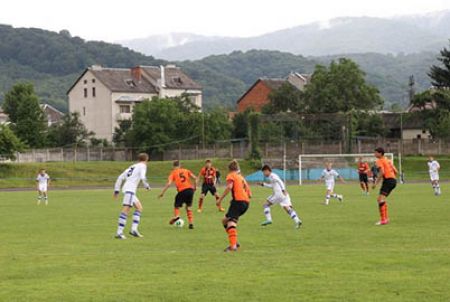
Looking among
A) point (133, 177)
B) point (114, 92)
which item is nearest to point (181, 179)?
point (133, 177)

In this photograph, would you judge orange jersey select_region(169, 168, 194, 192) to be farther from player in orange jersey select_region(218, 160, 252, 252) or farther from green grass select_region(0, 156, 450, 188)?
green grass select_region(0, 156, 450, 188)

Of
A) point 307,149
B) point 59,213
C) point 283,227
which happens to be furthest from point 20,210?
point 307,149

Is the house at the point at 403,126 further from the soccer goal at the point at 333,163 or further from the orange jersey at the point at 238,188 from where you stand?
the orange jersey at the point at 238,188

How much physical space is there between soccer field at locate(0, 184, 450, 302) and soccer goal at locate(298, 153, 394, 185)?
137 ft

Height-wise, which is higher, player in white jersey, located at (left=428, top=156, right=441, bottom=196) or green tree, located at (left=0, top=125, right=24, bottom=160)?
green tree, located at (left=0, top=125, right=24, bottom=160)

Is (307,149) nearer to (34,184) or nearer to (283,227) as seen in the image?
(34,184)

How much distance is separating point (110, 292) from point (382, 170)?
1358 centimetres

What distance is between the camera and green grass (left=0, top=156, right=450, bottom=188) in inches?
2687

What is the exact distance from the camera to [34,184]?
222ft

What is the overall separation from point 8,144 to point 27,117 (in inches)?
1055

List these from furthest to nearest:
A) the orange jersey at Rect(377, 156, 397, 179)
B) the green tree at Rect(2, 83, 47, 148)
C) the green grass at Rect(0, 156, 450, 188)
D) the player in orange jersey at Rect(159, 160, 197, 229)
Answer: the green tree at Rect(2, 83, 47, 148)
the green grass at Rect(0, 156, 450, 188)
the player in orange jersey at Rect(159, 160, 197, 229)
the orange jersey at Rect(377, 156, 397, 179)

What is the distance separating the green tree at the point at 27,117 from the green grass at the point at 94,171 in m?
23.7

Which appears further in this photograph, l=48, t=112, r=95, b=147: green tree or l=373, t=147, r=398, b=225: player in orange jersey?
l=48, t=112, r=95, b=147: green tree

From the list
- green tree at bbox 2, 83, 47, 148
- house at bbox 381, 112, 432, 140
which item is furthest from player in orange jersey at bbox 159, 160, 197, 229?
house at bbox 381, 112, 432, 140
